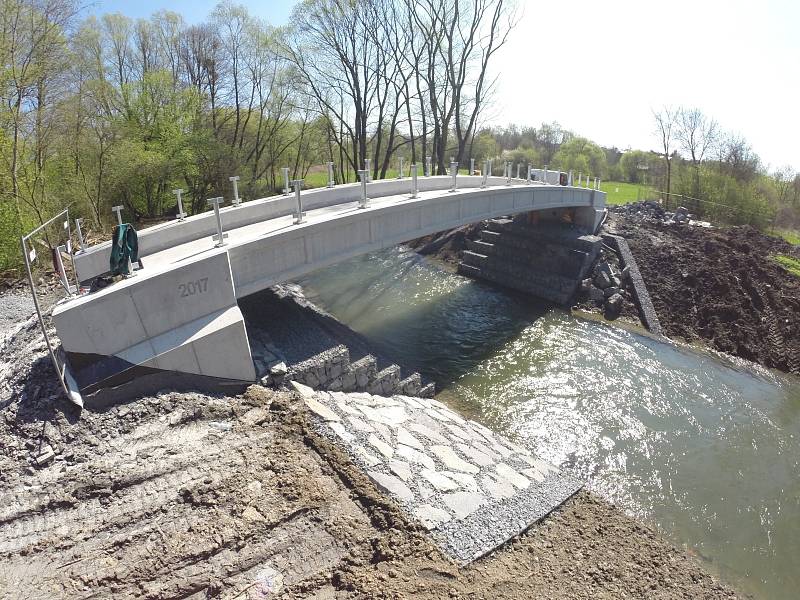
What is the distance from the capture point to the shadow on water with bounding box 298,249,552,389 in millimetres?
13883

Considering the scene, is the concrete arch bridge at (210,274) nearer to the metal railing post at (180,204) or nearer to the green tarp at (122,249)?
the metal railing post at (180,204)

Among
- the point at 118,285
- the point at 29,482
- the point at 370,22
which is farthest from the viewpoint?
the point at 370,22

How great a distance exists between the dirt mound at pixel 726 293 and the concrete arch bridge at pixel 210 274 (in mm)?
9059

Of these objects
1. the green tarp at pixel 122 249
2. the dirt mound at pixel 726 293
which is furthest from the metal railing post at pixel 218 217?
the dirt mound at pixel 726 293

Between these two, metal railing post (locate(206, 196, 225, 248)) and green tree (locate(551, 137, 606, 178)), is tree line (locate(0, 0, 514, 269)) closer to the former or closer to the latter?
metal railing post (locate(206, 196, 225, 248))

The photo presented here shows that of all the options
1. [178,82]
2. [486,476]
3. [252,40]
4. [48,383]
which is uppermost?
[252,40]

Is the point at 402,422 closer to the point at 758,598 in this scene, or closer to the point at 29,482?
the point at 29,482

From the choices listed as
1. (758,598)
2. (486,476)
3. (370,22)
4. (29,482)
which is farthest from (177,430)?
(370,22)

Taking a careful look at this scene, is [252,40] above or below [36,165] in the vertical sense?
above

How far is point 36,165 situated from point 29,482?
14.0 meters

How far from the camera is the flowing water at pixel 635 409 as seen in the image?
8.13 m

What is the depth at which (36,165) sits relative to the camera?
48.5 ft

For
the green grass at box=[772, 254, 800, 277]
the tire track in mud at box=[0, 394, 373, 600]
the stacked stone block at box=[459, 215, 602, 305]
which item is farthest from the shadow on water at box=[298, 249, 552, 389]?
the green grass at box=[772, 254, 800, 277]

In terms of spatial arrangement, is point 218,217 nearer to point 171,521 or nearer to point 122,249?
point 122,249
